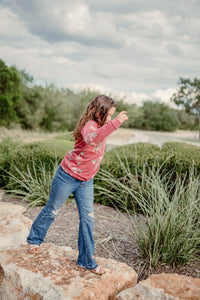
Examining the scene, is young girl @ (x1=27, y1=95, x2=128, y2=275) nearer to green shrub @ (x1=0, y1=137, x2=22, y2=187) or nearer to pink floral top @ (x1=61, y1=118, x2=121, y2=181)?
pink floral top @ (x1=61, y1=118, x2=121, y2=181)

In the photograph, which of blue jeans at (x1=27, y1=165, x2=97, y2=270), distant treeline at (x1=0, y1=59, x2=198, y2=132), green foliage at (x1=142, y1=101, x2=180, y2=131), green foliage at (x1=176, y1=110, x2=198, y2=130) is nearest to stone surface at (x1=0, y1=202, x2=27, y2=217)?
blue jeans at (x1=27, y1=165, x2=97, y2=270)

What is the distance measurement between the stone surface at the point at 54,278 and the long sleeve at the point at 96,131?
1.10m

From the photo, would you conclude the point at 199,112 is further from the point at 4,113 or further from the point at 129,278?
the point at 129,278

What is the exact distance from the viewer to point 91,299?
2.07 metres

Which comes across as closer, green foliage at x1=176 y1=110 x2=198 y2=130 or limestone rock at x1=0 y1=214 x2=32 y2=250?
limestone rock at x1=0 y1=214 x2=32 y2=250

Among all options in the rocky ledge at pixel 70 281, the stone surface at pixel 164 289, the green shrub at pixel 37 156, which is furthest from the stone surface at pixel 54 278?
the green shrub at pixel 37 156

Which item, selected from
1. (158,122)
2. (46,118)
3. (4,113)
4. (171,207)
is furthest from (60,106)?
(171,207)

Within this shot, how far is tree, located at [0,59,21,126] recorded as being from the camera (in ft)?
67.5

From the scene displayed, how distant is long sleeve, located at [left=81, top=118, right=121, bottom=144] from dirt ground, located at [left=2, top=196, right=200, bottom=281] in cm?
94

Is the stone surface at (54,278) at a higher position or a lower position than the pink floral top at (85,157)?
lower

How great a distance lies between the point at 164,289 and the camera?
6.72ft

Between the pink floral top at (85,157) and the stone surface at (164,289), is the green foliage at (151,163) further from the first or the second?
the stone surface at (164,289)

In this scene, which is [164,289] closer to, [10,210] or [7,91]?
[10,210]

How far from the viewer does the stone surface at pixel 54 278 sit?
6.82 ft
